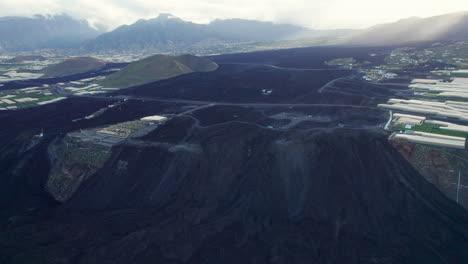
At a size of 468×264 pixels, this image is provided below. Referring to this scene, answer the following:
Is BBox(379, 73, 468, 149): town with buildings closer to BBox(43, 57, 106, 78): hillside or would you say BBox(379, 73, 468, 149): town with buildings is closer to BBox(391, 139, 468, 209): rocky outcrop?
BBox(391, 139, 468, 209): rocky outcrop

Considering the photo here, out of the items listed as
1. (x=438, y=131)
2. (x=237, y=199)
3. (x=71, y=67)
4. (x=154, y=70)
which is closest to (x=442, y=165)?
(x=438, y=131)

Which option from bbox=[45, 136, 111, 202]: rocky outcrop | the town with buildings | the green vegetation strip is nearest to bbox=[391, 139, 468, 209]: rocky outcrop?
the town with buildings

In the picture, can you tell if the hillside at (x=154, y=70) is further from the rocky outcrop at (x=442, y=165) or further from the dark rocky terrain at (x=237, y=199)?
the rocky outcrop at (x=442, y=165)

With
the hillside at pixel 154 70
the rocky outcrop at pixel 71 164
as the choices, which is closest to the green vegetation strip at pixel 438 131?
the rocky outcrop at pixel 71 164

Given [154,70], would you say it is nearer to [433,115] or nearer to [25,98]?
[25,98]

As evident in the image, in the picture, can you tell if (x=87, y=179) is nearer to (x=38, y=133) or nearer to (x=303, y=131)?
(x=38, y=133)
